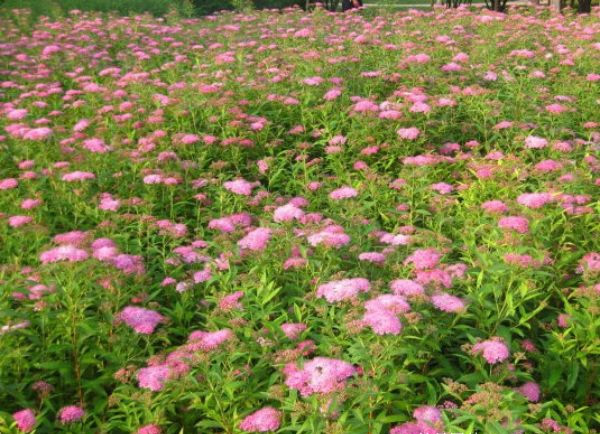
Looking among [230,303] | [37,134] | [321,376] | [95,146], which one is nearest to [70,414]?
[230,303]

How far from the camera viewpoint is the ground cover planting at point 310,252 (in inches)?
106

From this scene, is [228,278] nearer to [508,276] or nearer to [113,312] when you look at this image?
[113,312]

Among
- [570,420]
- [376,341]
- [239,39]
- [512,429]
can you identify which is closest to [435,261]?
[376,341]

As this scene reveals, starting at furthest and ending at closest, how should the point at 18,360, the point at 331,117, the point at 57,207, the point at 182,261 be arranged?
the point at 331,117 < the point at 57,207 < the point at 182,261 < the point at 18,360

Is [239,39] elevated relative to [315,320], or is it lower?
elevated

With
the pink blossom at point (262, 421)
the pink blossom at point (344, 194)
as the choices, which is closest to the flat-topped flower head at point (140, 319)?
the pink blossom at point (262, 421)

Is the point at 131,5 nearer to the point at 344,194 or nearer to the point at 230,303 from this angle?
the point at 344,194

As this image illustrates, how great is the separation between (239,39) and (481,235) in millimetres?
6398

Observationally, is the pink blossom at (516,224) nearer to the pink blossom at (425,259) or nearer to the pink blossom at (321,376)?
the pink blossom at (425,259)

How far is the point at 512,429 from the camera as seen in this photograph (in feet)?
6.79

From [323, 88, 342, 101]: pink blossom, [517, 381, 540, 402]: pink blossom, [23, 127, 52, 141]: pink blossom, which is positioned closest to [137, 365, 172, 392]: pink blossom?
[517, 381, 540, 402]: pink blossom

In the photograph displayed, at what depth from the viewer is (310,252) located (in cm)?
362

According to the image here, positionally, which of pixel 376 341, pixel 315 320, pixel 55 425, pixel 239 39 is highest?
pixel 239 39

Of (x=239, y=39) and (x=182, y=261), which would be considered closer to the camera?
(x=182, y=261)
